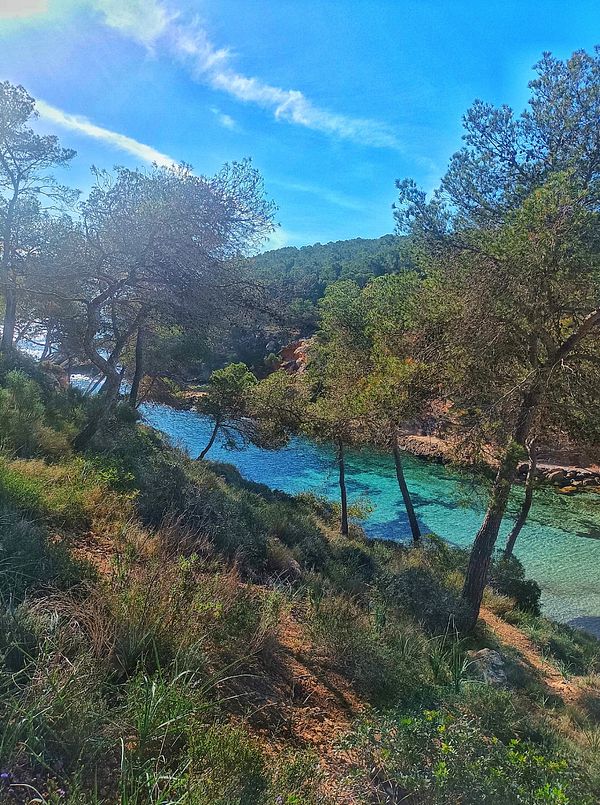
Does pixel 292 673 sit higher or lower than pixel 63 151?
lower

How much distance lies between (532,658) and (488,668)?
144 inches

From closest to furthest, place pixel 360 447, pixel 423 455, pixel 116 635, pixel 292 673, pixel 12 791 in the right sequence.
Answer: pixel 12 791 < pixel 116 635 < pixel 292 673 < pixel 360 447 < pixel 423 455

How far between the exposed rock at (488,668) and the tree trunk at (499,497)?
6.24ft

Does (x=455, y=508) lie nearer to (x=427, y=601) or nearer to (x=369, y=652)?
(x=427, y=601)

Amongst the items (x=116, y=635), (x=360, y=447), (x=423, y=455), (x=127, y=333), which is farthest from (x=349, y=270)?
(x=116, y=635)

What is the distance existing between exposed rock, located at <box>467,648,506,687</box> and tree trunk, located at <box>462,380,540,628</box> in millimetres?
1901

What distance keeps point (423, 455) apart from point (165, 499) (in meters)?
30.6

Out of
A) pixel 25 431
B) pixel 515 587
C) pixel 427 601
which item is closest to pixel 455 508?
pixel 515 587

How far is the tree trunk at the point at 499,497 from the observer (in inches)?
317


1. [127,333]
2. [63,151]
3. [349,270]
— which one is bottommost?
[127,333]

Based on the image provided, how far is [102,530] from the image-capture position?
18.6 ft

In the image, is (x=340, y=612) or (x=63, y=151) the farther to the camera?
(x=63, y=151)

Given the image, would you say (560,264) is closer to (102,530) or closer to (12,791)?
(102,530)

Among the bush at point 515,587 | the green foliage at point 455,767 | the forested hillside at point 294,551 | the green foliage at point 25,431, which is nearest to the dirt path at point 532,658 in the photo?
the forested hillside at point 294,551
